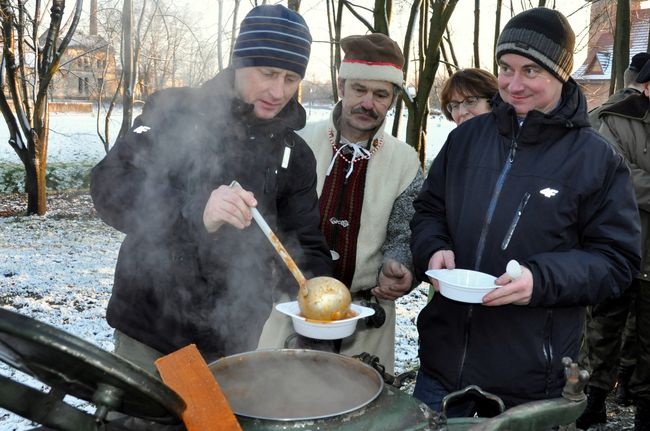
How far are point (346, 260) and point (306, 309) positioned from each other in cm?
87

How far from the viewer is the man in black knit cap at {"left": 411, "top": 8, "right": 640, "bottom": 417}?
1.91 m

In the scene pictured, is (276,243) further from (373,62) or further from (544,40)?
(373,62)

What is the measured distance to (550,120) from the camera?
1978 mm

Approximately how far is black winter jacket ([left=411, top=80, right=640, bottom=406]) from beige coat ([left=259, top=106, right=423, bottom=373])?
23.1 inches

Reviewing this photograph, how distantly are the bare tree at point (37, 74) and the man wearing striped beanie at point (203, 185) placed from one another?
8.51 meters

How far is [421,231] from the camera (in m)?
2.21

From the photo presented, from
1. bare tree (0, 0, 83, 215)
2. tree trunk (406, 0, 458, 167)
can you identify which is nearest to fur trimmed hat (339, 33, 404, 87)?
tree trunk (406, 0, 458, 167)

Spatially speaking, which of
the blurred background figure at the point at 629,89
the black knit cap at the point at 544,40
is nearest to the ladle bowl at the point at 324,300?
the black knit cap at the point at 544,40

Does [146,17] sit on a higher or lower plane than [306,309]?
higher

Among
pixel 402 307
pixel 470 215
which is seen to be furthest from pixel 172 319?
pixel 402 307

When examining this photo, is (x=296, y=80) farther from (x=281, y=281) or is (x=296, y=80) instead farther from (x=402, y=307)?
(x=402, y=307)

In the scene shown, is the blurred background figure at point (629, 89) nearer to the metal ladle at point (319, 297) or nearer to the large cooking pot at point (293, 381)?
the metal ladle at point (319, 297)

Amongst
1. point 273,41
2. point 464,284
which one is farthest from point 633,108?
point 273,41

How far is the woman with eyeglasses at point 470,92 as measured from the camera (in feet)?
10.6
